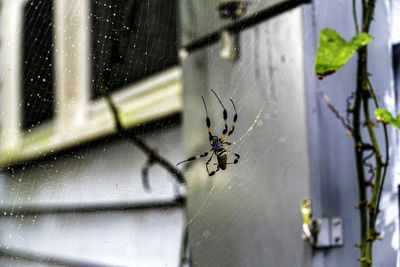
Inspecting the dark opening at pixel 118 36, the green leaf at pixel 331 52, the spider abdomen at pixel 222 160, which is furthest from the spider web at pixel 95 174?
the green leaf at pixel 331 52

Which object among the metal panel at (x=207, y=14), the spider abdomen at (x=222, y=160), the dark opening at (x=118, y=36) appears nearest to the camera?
the dark opening at (x=118, y=36)

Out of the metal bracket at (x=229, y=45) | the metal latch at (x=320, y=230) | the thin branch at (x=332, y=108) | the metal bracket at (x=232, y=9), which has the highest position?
the metal bracket at (x=232, y=9)

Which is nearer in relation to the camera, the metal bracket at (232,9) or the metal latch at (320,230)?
the metal latch at (320,230)

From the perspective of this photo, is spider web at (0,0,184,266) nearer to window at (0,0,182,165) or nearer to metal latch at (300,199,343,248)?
window at (0,0,182,165)

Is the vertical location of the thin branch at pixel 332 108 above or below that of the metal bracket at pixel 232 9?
below

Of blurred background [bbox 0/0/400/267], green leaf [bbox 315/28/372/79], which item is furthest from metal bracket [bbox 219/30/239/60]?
green leaf [bbox 315/28/372/79]

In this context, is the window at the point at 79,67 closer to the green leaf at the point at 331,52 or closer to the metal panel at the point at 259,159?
the metal panel at the point at 259,159

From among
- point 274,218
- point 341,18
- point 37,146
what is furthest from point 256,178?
point 37,146

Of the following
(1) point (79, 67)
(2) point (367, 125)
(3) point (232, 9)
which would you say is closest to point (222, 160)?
(2) point (367, 125)
